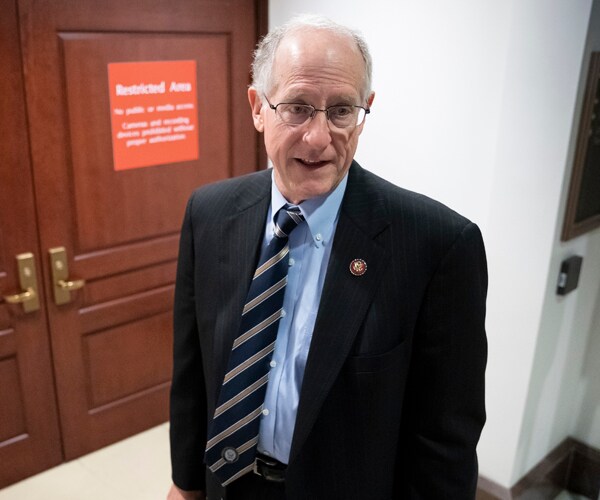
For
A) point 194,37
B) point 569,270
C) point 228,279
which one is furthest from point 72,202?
point 569,270

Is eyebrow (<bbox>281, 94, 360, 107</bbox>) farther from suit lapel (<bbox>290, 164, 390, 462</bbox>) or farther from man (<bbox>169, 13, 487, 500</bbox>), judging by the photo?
suit lapel (<bbox>290, 164, 390, 462</bbox>)

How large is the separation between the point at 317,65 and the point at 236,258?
432 mm

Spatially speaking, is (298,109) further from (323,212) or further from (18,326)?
(18,326)

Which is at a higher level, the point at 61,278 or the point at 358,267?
the point at 358,267

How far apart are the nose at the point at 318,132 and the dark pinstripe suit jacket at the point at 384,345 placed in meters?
0.16

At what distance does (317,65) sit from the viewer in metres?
1.03

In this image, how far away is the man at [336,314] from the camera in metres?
1.08

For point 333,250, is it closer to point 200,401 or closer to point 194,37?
point 200,401

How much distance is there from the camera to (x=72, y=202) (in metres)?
2.28

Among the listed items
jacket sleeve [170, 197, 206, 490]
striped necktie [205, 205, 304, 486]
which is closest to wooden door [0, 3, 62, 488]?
jacket sleeve [170, 197, 206, 490]

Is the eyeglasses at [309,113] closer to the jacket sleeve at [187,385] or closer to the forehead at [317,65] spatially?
the forehead at [317,65]

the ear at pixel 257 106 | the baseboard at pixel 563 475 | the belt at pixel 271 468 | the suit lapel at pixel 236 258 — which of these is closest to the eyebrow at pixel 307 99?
the ear at pixel 257 106

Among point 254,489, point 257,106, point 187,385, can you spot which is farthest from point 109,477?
point 257,106

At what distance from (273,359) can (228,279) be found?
0.64 feet
